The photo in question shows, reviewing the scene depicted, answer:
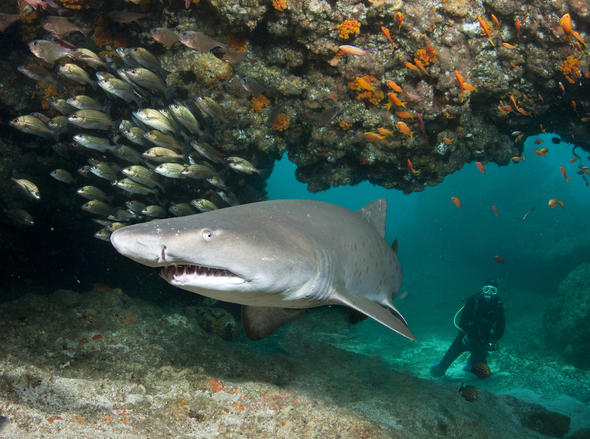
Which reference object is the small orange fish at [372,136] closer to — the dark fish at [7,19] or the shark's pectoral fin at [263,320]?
the shark's pectoral fin at [263,320]

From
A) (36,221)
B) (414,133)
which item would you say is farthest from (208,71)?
(36,221)

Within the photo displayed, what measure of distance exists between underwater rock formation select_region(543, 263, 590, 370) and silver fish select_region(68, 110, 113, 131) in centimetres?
1782

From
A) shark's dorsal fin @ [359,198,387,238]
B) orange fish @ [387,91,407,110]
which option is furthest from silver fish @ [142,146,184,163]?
orange fish @ [387,91,407,110]

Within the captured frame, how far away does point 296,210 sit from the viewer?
3.38 m

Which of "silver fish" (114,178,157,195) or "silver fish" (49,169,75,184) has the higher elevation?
"silver fish" (114,178,157,195)

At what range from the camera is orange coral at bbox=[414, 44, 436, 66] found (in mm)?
5977

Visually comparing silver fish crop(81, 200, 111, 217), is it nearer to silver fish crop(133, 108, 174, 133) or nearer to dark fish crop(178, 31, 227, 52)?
silver fish crop(133, 108, 174, 133)

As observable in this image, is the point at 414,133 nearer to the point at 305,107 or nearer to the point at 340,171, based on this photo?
the point at 340,171

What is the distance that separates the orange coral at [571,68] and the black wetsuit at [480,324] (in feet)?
19.9

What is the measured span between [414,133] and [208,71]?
14.5ft

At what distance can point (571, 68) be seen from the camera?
6578 mm

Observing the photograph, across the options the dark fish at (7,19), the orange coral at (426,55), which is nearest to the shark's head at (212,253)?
the orange coral at (426,55)

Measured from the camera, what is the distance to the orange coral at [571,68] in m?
6.52

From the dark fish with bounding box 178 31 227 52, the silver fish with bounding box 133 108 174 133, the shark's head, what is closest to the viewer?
the shark's head
